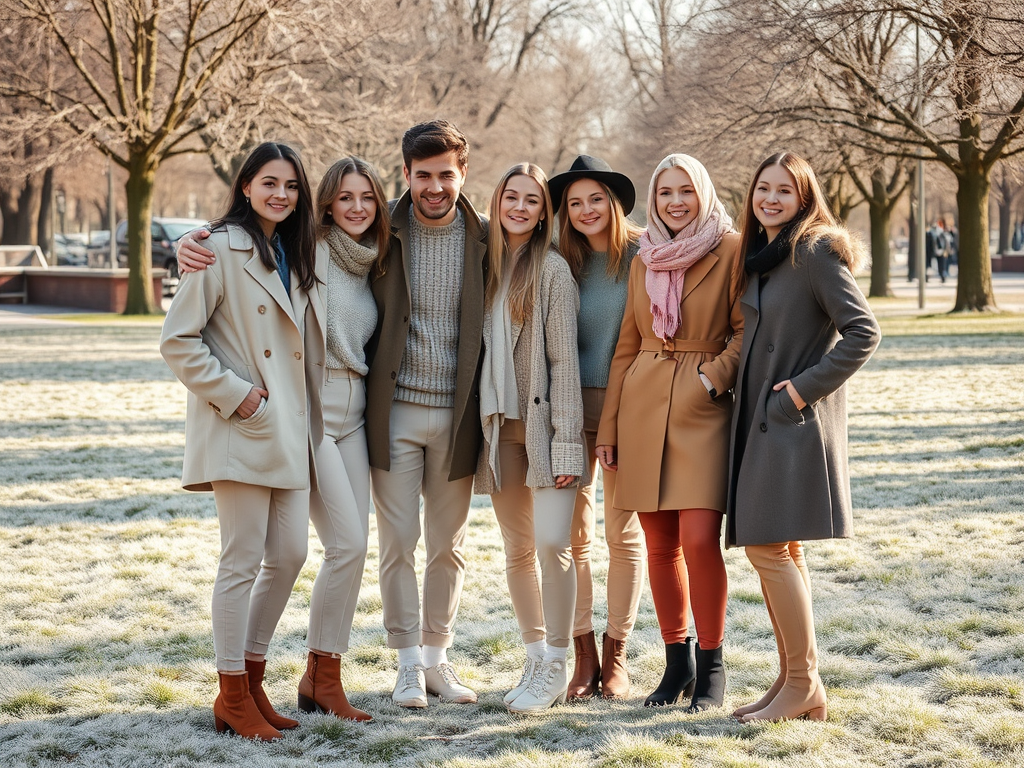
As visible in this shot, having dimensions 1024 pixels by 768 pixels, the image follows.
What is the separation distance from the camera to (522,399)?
14.0ft

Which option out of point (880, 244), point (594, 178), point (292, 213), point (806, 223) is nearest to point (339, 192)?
point (292, 213)

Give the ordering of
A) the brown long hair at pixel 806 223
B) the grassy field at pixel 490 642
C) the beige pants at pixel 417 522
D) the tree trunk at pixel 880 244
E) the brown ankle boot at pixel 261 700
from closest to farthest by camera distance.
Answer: the grassy field at pixel 490 642 → the brown long hair at pixel 806 223 → the brown ankle boot at pixel 261 700 → the beige pants at pixel 417 522 → the tree trunk at pixel 880 244

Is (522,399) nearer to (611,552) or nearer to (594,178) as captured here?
(611,552)

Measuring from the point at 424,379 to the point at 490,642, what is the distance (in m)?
1.41

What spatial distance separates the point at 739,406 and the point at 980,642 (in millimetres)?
1709

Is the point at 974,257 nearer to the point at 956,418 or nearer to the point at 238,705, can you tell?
the point at 956,418

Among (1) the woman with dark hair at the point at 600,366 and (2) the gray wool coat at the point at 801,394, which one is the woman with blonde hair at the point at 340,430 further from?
(2) the gray wool coat at the point at 801,394

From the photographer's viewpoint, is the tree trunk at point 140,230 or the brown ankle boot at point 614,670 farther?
the tree trunk at point 140,230

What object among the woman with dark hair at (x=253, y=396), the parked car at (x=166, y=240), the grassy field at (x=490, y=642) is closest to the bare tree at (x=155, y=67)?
the parked car at (x=166, y=240)

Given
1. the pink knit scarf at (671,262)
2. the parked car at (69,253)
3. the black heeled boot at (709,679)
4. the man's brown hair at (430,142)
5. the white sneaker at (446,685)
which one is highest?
the parked car at (69,253)

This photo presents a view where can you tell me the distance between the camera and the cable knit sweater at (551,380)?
418 centimetres

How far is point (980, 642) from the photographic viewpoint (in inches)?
185

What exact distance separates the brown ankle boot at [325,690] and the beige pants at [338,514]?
56mm

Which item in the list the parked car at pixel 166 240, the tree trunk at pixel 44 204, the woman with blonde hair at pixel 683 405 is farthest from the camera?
the tree trunk at pixel 44 204
